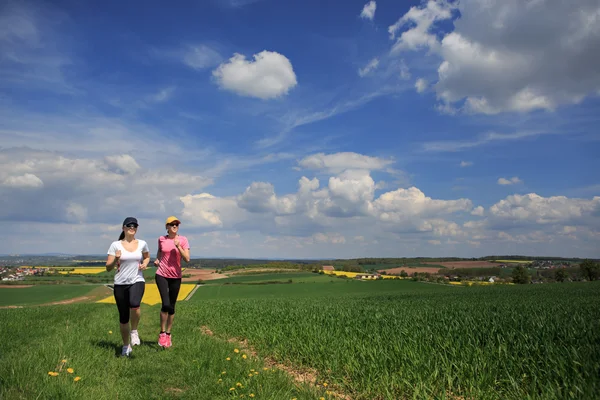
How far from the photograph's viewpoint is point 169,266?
7914 millimetres

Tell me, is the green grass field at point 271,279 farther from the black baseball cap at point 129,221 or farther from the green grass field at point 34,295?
the black baseball cap at point 129,221

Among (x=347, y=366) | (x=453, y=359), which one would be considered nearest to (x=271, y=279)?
(x=347, y=366)

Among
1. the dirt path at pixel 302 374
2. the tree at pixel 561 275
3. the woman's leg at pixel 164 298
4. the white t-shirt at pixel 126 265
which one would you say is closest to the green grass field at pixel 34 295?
the woman's leg at pixel 164 298

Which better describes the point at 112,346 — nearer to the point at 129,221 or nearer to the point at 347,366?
the point at 129,221

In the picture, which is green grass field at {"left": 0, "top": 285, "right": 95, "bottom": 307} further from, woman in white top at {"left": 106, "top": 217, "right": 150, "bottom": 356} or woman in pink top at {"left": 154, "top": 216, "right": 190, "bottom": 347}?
woman in white top at {"left": 106, "top": 217, "right": 150, "bottom": 356}

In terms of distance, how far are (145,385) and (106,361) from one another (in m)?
1.47

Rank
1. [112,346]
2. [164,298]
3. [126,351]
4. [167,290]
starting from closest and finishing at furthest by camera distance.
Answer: [126,351] → [112,346] → [164,298] → [167,290]

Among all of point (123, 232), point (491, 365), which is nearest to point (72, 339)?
point (123, 232)

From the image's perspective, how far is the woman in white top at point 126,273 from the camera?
6.72 m

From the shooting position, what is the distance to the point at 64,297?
155 feet

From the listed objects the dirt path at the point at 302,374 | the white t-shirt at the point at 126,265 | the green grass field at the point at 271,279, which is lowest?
the green grass field at the point at 271,279

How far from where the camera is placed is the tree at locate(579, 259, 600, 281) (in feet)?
251

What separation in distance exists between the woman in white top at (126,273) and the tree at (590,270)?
9581 centimetres

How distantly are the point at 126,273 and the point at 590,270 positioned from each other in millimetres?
96850
